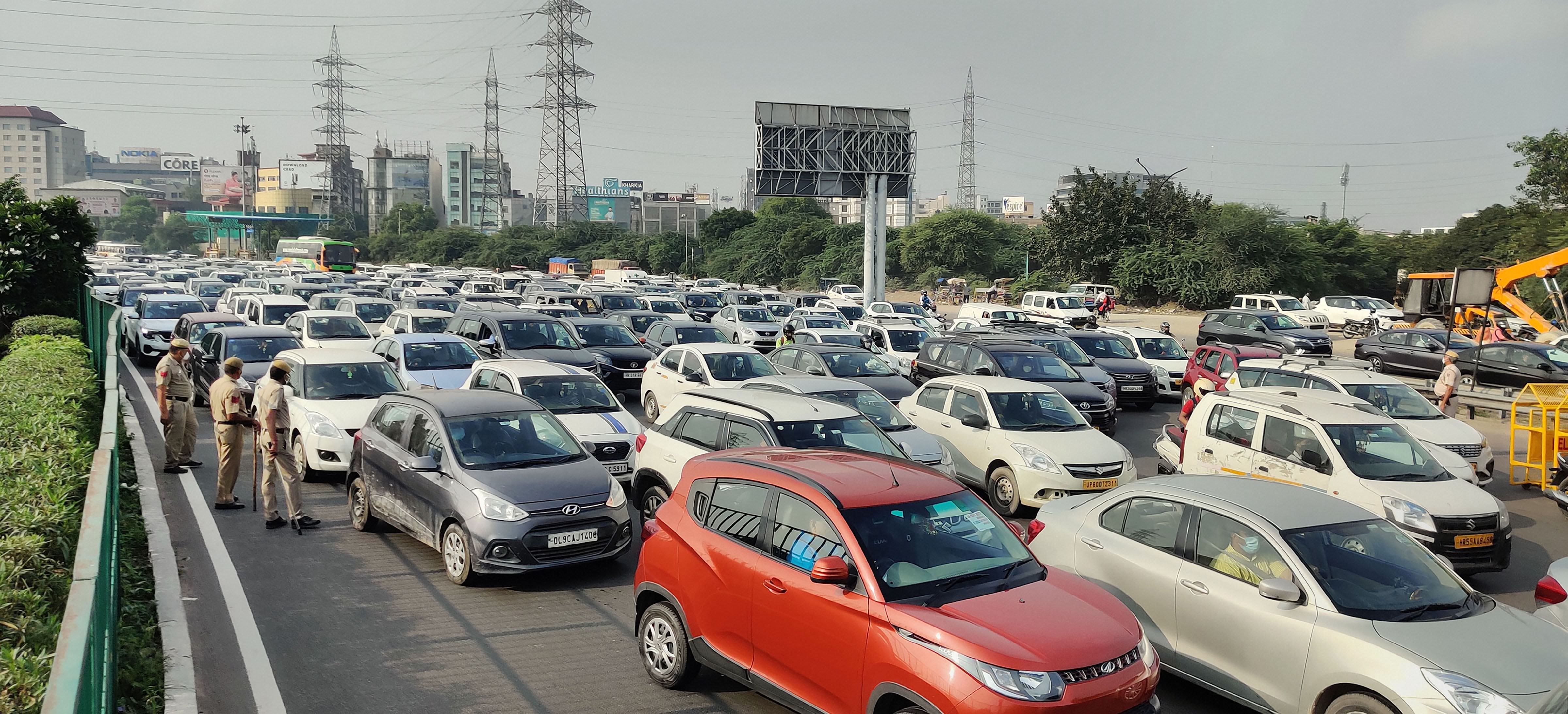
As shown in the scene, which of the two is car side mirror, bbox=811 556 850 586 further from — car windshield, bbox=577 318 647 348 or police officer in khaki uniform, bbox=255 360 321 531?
car windshield, bbox=577 318 647 348

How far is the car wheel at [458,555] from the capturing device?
28.7ft

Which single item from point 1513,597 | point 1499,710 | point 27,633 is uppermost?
point 27,633

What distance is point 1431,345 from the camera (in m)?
26.7

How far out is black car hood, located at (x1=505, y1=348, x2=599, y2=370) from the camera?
63.6ft

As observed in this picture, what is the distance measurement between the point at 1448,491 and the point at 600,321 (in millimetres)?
16488

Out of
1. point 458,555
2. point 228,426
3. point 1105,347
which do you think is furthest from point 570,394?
point 1105,347

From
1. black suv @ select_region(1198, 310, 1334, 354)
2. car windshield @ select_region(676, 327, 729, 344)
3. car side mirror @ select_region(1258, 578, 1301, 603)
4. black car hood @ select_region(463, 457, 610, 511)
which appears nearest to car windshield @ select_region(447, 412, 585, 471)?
black car hood @ select_region(463, 457, 610, 511)

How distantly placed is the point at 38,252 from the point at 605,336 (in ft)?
36.4

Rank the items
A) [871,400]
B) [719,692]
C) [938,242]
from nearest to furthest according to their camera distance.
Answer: [719,692]
[871,400]
[938,242]

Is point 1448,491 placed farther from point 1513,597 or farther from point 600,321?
point 600,321

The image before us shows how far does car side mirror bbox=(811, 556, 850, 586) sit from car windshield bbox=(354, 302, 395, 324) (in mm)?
24058

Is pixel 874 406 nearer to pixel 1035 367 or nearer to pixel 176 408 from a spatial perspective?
pixel 1035 367

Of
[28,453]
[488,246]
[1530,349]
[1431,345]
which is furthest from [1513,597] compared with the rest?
[488,246]

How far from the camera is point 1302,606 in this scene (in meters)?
6.04
